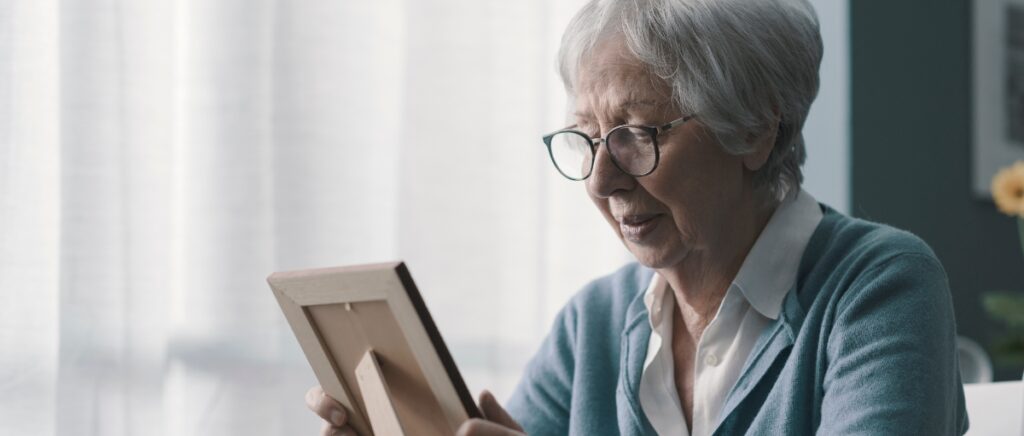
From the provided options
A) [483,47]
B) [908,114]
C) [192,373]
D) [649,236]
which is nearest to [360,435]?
[649,236]

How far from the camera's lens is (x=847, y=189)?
311cm

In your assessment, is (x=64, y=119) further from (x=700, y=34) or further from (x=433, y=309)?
(x=700, y=34)

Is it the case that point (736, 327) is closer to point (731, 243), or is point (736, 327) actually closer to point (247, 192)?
point (731, 243)

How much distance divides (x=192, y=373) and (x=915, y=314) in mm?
1195

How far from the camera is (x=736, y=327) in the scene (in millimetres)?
1526

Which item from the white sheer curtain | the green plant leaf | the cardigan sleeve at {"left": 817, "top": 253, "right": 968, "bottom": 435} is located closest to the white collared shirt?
the cardigan sleeve at {"left": 817, "top": 253, "right": 968, "bottom": 435}

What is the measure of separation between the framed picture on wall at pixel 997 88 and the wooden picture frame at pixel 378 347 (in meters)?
2.92

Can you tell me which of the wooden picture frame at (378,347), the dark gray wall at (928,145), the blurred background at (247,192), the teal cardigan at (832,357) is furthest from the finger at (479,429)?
the dark gray wall at (928,145)

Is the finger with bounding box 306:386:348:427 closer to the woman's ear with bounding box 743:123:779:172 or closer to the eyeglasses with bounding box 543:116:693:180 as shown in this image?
the eyeglasses with bounding box 543:116:693:180

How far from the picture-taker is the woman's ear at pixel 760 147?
1497 mm

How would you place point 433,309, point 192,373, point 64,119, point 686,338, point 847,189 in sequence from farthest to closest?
point 847,189 < point 433,309 < point 192,373 < point 64,119 < point 686,338

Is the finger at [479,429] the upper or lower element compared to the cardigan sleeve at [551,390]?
upper

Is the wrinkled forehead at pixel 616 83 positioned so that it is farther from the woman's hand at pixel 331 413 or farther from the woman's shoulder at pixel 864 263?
the woman's hand at pixel 331 413

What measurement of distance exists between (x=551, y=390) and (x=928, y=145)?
225cm
